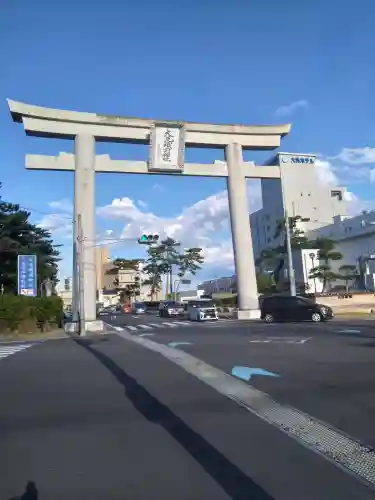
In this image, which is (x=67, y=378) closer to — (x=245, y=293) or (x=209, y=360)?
(x=209, y=360)

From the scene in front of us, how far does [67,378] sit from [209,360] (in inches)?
155

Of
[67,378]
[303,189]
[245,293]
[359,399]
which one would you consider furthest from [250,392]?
[303,189]

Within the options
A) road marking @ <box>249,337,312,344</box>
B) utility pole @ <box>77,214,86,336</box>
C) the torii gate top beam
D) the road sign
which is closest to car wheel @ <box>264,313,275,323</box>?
utility pole @ <box>77,214,86,336</box>

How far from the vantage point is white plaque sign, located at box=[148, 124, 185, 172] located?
3481 centimetres

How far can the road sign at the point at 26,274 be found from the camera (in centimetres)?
3462

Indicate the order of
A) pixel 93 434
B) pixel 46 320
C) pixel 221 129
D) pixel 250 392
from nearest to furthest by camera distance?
pixel 93 434, pixel 250 392, pixel 46 320, pixel 221 129

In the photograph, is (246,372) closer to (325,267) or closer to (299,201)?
(325,267)

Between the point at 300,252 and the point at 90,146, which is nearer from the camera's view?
the point at 90,146

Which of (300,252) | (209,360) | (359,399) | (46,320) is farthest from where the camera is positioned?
(300,252)

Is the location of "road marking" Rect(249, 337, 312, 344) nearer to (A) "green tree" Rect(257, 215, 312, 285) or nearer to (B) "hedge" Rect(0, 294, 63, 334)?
(B) "hedge" Rect(0, 294, 63, 334)

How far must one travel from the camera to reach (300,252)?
257ft

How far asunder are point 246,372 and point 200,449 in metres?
5.66

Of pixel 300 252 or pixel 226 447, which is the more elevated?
pixel 300 252

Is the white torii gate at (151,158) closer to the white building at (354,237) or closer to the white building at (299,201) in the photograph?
the white building at (354,237)
